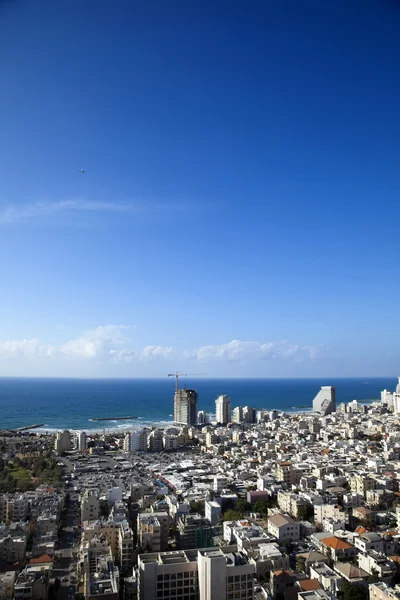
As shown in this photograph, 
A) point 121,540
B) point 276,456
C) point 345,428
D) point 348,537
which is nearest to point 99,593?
point 121,540

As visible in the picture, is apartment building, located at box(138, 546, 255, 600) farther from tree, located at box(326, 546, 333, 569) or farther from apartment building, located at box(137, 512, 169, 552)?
tree, located at box(326, 546, 333, 569)

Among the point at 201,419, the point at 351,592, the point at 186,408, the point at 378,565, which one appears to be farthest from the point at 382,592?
the point at 201,419

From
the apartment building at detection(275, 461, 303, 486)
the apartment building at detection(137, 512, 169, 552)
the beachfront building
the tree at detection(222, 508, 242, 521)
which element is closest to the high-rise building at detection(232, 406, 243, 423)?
the beachfront building

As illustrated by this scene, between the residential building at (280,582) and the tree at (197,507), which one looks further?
the tree at (197,507)

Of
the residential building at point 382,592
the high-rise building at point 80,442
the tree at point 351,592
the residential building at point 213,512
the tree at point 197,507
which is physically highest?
the residential building at point 382,592

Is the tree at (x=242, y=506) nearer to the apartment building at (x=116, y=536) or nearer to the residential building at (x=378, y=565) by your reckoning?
the apartment building at (x=116, y=536)

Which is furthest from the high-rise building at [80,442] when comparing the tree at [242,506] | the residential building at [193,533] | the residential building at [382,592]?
the residential building at [382,592]
